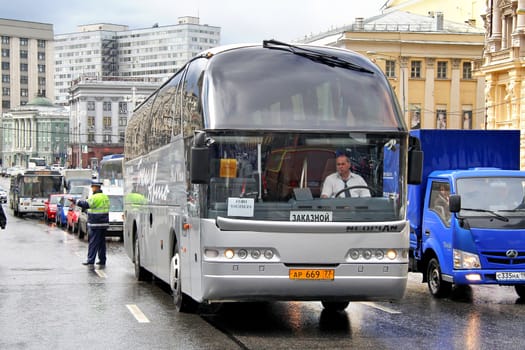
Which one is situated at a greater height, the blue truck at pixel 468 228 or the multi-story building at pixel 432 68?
the multi-story building at pixel 432 68

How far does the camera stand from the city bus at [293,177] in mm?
11125

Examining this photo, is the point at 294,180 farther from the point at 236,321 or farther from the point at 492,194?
the point at 492,194

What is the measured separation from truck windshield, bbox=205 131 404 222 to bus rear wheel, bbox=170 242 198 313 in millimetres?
2132

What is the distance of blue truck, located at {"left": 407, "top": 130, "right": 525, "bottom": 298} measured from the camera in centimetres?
1488

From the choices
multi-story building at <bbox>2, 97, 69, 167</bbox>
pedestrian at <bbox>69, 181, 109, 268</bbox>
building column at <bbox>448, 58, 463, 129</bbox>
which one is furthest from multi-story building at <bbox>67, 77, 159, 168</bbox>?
pedestrian at <bbox>69, 181, 109, 268</bbox>

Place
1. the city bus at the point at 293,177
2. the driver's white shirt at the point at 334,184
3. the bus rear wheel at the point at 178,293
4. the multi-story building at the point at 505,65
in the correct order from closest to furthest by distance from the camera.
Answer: the city bus at the point at 293,177, the driver's white shirt at the point at 334,184, the bus rear wheel at the point at 178,293, the multi-story building at the point at 505,65

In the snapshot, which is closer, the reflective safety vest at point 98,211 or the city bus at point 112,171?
the reflective safety vest at point 98,211

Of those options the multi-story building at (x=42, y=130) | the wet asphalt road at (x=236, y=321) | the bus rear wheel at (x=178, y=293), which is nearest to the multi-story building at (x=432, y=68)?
the wet asphalt road at (x=236, y=321)

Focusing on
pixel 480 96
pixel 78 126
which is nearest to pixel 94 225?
pixel 480 96

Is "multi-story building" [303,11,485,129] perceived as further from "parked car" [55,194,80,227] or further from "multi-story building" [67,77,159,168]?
"multi-story building" [67,77,159,168]

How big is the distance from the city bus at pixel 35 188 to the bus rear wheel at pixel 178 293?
4324 cm

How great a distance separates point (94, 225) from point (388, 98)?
37.0 ft

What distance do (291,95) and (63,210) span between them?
107 feet

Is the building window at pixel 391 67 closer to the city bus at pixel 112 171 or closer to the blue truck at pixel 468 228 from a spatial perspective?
the city bus at pixel 112 171
